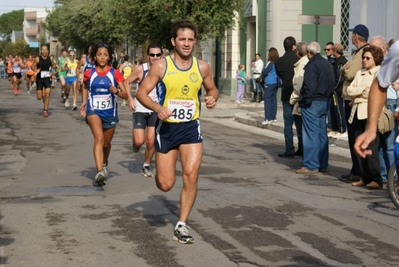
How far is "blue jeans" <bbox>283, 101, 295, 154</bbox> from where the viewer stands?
15469 mm

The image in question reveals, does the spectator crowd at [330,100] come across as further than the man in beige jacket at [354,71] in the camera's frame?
No

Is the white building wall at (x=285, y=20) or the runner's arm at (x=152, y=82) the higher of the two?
the white building wall at (x=285, y=20)

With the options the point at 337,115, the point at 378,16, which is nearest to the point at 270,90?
the point at 337,115

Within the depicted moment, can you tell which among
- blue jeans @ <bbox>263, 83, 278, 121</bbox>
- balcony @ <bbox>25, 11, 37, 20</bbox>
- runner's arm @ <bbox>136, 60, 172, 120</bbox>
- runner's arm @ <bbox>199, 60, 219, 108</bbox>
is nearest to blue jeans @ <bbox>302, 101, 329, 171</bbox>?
runner's arm @ <bbox>199, 60, 219, 108</bbox>

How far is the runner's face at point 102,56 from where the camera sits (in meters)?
11.8

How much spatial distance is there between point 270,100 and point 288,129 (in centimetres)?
626

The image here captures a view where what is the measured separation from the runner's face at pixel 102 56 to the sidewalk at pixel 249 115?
6.98 meters

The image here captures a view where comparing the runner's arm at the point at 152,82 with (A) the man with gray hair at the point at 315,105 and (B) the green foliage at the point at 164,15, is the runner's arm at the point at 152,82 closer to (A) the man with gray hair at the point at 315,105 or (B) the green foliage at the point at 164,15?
(A) the man with gray hair at the point at 315,105

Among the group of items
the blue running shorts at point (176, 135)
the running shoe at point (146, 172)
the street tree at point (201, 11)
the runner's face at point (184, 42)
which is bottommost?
the running shoe at point (146, 172)

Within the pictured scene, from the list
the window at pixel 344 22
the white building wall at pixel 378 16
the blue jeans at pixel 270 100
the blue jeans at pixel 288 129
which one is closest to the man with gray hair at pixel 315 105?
the blue jeans at pixel 288 129

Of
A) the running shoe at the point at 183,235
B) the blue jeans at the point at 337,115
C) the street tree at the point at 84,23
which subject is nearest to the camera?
the running shoe at the point at 183,235

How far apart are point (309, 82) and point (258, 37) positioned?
2268 cm

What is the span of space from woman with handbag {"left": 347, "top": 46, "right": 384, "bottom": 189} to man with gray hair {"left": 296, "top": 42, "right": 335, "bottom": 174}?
3.91ft

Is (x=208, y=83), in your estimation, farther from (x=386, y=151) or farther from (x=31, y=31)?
(x=31, y=31)
